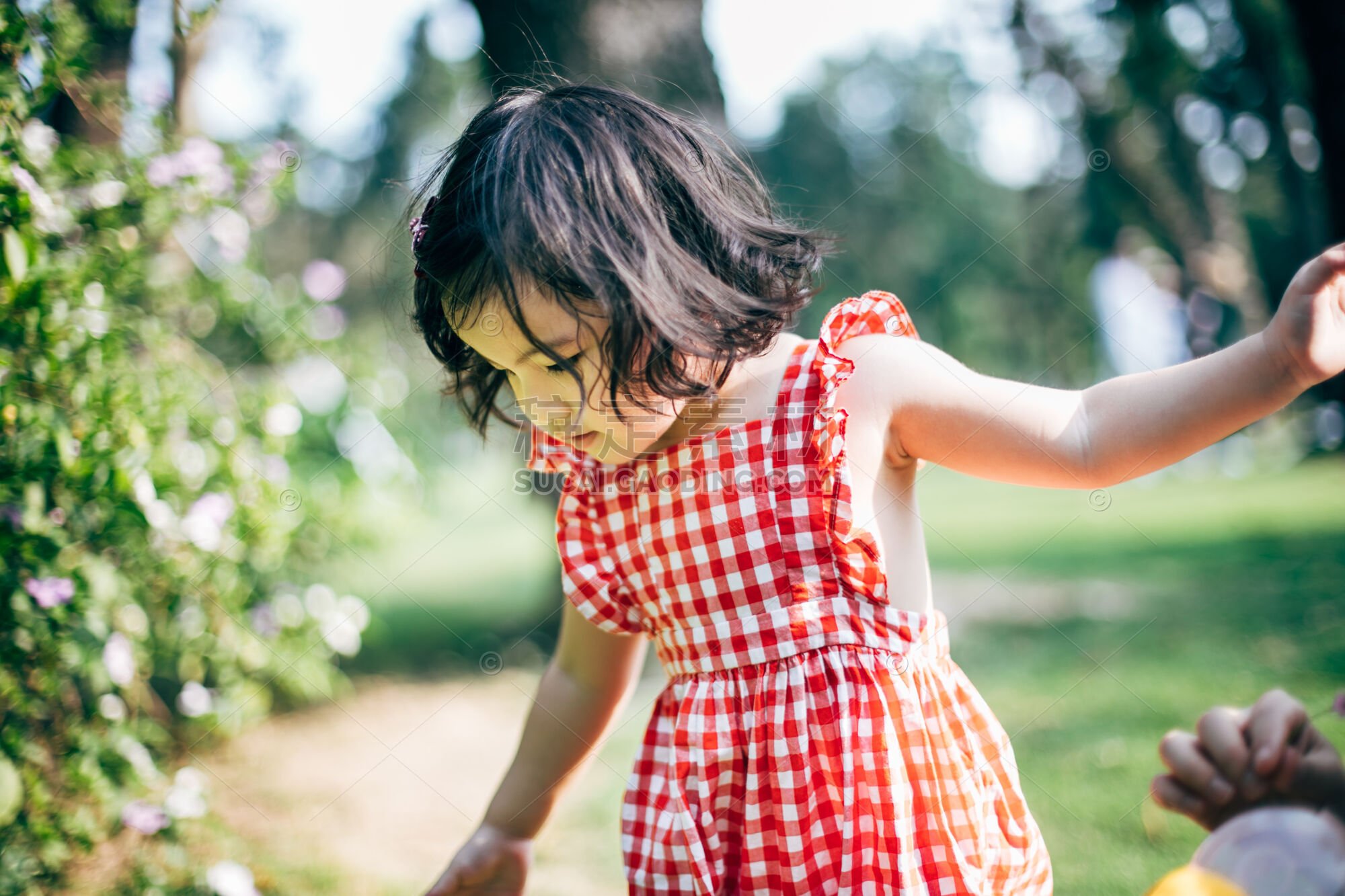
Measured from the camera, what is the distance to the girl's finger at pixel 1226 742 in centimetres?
67

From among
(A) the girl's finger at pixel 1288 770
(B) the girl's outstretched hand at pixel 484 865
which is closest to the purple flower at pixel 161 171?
(B) the girl's outstretched hand at pixel 484 865

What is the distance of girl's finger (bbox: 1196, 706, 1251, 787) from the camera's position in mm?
672

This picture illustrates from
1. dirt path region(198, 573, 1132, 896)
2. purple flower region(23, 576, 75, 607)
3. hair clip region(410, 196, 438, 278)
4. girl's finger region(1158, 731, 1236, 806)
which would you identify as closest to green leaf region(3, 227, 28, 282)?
purple flower region(23, 576, 75, 607)

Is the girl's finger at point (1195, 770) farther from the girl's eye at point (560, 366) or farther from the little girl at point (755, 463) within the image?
the girl's eye at point (560, 366)

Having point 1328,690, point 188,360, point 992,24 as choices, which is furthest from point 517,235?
point 992,24

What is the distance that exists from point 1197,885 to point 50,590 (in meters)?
1.92

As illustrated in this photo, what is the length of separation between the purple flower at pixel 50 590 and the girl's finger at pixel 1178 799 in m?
1.88

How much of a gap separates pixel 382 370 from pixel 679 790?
2.53 meters

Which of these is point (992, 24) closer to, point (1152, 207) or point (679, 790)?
point (1152, 207)

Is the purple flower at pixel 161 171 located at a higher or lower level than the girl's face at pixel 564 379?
higher

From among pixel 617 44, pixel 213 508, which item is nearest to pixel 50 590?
pixel 213 508

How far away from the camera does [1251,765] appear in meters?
0.67

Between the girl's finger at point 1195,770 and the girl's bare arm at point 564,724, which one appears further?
the girl's bare arm at point 564,724

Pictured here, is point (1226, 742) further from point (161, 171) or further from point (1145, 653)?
point (1145, 653)
